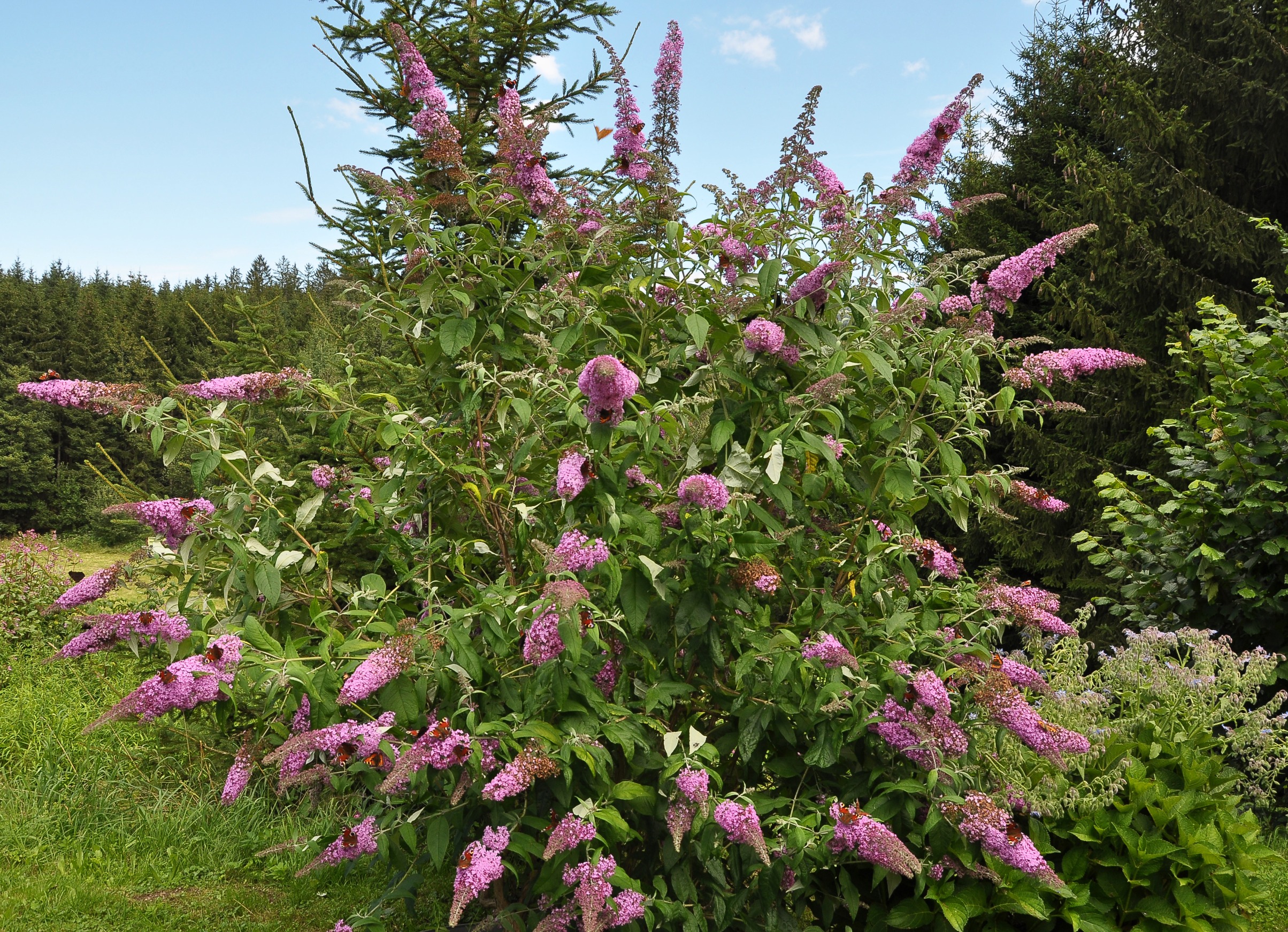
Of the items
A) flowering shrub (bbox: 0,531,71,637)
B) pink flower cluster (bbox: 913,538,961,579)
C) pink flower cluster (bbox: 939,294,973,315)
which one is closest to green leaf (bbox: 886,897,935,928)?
pink flower cluster (bbox: 913,538,961,579)

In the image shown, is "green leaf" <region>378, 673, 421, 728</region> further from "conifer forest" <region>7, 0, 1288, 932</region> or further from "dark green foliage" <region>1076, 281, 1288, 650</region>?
"dark green foliage" <region>1076, 281, 1288, 650</region>

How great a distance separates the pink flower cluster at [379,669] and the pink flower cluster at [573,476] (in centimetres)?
53

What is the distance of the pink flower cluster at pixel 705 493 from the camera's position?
86.2 inches

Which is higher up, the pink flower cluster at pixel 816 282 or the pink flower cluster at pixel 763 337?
the pink flower cluster at pixel 816 282

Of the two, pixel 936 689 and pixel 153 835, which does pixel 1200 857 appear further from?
pixel 153 835

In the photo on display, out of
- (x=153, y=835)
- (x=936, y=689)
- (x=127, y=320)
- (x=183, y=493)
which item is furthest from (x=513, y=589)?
(x=127, y=320)

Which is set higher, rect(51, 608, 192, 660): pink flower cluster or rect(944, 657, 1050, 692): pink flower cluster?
rect(51, 608, 192, 660): pink flower cluster

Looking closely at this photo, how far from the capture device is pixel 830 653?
2453 millimetres

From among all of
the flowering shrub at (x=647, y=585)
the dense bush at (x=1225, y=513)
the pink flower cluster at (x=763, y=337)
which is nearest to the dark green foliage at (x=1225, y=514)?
the dense bush at (x=1225, y=513)

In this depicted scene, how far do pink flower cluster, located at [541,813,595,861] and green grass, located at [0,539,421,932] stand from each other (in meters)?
0.86

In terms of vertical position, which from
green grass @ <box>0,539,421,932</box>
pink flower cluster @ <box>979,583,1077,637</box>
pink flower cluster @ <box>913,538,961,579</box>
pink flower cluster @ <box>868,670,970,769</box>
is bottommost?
green grass @ <box>0,539,421,932</box>

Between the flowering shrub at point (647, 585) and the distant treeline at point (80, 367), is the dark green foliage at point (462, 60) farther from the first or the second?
the distant treeline at point (80, 367)

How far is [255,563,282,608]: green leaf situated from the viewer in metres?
2.50

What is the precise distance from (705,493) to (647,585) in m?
0.40
